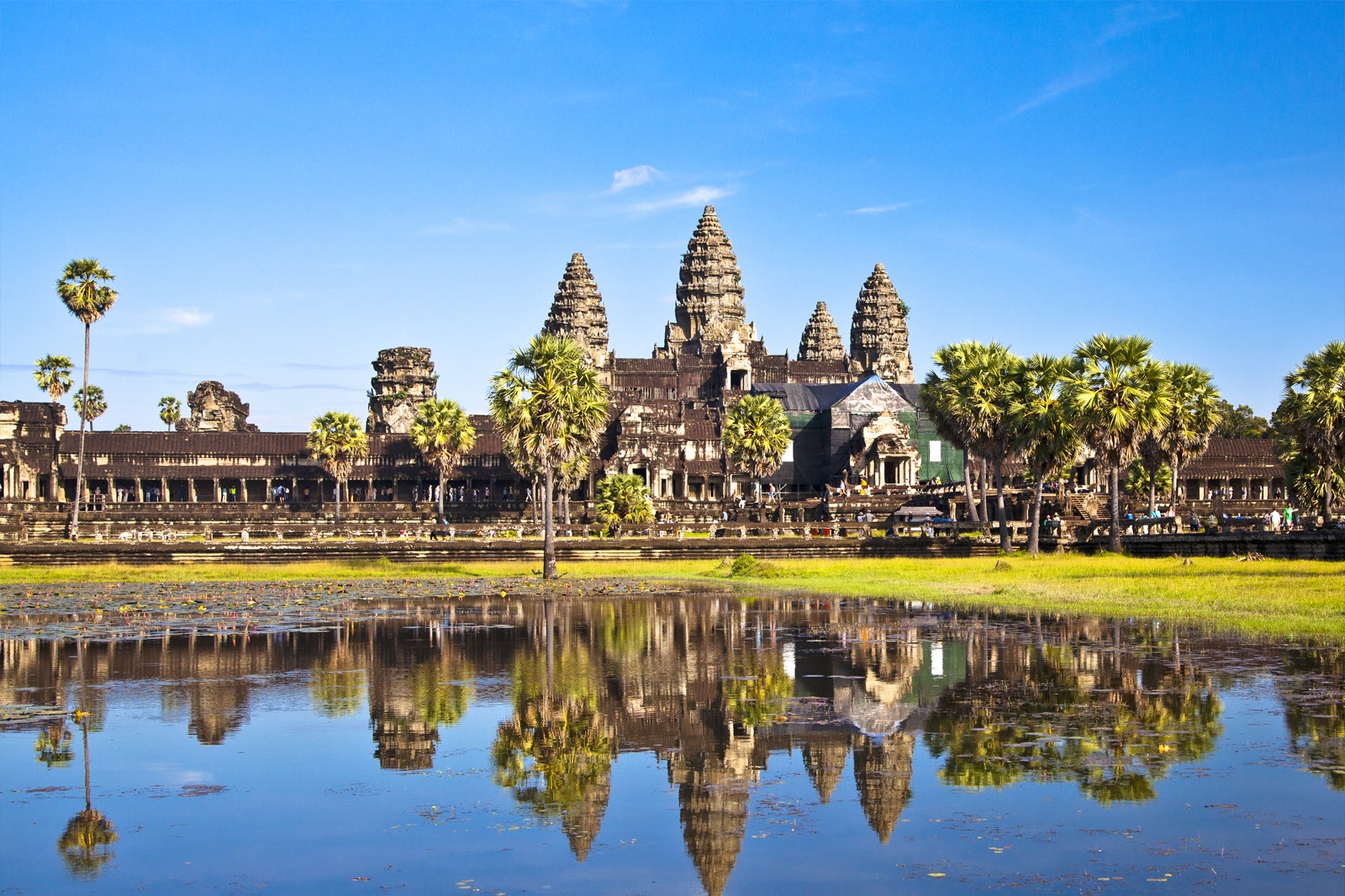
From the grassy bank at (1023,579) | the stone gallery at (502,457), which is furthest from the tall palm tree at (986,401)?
the stone gallery at (502,457)

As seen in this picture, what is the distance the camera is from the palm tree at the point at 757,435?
8662 centimetres

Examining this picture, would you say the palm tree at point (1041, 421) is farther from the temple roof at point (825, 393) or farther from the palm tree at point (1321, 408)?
the temple roof at point (825, 393)

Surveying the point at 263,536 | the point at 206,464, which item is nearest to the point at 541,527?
the point at 263,536

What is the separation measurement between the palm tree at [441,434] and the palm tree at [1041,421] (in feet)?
144

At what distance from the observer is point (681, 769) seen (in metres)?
14.8

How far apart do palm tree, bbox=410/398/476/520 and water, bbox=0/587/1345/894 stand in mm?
65293

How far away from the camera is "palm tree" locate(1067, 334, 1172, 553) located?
5234cm

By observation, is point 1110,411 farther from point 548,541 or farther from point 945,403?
point 548,541

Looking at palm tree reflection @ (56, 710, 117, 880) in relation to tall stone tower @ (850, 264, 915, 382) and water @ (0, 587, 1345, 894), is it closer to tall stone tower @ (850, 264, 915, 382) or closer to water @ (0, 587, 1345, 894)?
water @ (0, 587, 1345, 894)

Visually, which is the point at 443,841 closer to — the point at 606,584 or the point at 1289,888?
the point at 1289,888

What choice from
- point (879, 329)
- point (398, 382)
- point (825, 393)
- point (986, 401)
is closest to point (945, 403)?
point (986, 401)

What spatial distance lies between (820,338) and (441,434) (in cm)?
8574

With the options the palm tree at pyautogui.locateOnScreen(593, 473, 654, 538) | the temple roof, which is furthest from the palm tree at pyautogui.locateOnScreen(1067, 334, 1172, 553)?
the temple roof

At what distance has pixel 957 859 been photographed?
11344mm
